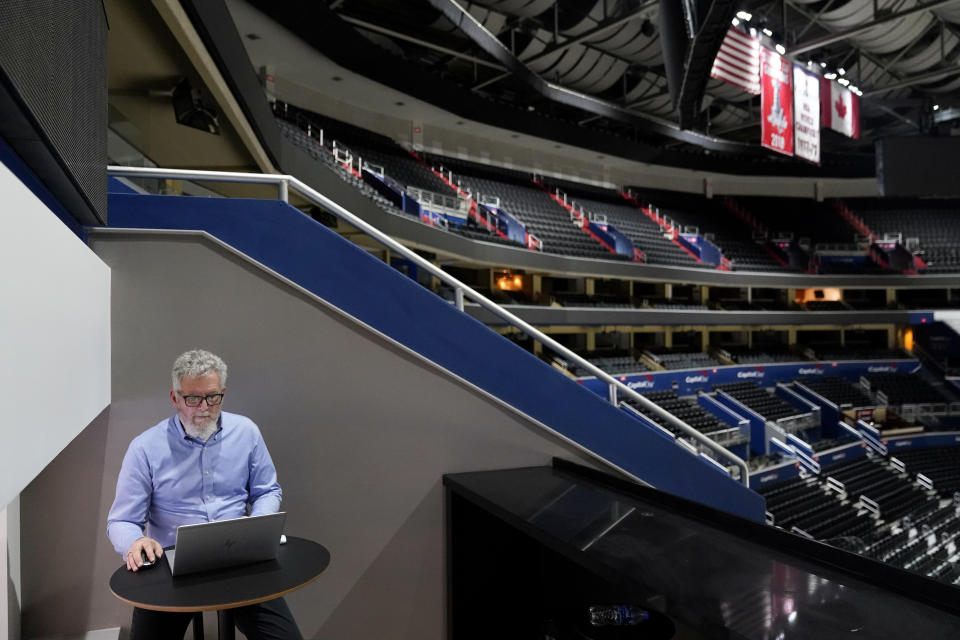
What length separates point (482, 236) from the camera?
15789 mm

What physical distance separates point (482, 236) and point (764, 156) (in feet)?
50.6

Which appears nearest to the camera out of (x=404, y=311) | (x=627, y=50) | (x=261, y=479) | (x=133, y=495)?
(x=133, y=495)

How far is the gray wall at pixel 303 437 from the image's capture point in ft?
11.0

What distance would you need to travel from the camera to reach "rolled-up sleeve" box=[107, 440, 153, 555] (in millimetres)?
2707

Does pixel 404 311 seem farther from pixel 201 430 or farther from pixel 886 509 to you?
pixel 886 509

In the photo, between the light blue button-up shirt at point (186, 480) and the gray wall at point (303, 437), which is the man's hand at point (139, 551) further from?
the gray wall at point (303, 437)

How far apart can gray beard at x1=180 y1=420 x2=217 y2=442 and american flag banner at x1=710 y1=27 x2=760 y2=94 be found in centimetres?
1144

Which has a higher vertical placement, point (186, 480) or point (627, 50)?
point (627, 50)

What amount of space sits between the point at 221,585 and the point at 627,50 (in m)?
19.9

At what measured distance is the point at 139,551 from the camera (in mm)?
2514

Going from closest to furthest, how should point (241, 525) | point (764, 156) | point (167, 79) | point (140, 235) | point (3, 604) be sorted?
point (241, 525) < point (3, 604) < point (140, 235) < point (167, 79) < point (764, 156)

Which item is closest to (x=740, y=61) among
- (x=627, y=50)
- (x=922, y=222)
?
(x=627, y=50)

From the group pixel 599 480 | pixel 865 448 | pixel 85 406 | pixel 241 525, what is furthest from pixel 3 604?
pixel 865 448

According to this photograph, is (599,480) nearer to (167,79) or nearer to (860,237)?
(167,79)
